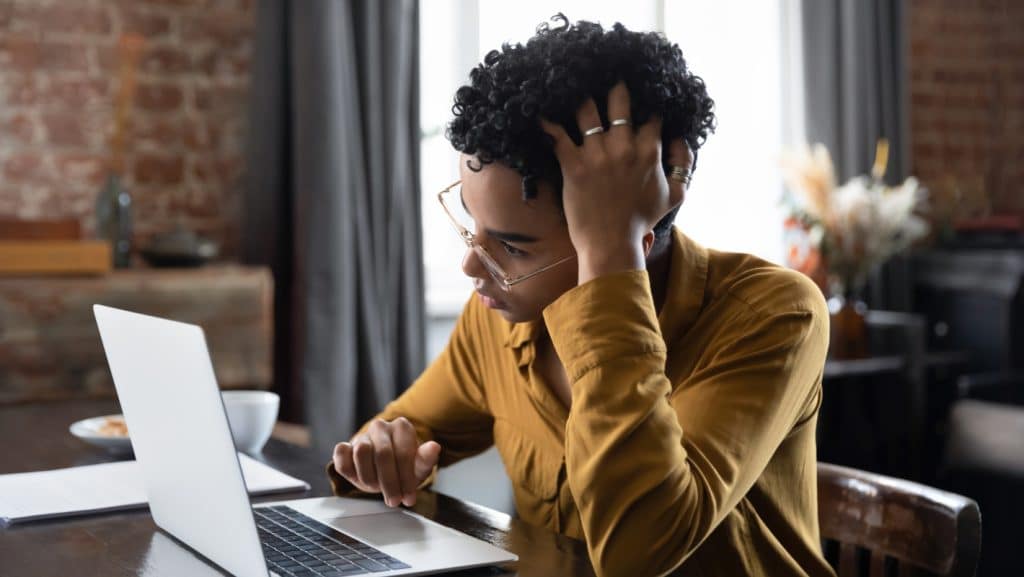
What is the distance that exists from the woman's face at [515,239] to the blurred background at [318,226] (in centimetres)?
153

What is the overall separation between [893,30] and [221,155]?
2.52m

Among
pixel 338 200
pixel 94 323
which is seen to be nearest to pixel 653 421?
pixel 94 323

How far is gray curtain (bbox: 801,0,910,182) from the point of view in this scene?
416cm

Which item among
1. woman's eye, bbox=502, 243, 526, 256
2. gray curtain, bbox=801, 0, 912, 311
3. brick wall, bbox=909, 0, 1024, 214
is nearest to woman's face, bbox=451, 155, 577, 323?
woman's eye, bbox=502, 243, 526, 256

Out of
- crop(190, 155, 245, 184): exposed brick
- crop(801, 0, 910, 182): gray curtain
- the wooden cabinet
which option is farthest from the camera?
crop(801, 0, 910, 182): gray curtain

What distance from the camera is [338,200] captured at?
10.1 feet

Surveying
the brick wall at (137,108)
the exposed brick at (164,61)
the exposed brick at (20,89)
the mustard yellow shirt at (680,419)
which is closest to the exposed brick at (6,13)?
the brick wall at (137,108)

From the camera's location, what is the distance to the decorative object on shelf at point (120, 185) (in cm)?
290

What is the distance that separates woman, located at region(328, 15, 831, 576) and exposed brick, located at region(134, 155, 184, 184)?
194 centimetres

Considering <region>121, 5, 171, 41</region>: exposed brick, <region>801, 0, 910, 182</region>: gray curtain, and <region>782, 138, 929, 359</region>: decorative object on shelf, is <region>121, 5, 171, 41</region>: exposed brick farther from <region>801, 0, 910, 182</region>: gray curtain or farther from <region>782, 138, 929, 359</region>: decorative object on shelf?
<region>801, 0, 910, 182</region>: gray curtain

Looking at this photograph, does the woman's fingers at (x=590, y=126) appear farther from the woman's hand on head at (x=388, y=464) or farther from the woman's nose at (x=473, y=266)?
the woman's hand on head at (x=388, y=464)

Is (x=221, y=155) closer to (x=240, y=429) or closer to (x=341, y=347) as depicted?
(x=341, y=347)

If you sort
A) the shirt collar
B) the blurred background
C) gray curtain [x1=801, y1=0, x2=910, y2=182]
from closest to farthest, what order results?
1. the shirt collar
2. the blurred background
3. gray curtain [x1=801, y1=0, x2=910, y2=182]

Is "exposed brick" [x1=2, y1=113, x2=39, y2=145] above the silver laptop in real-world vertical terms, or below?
above
